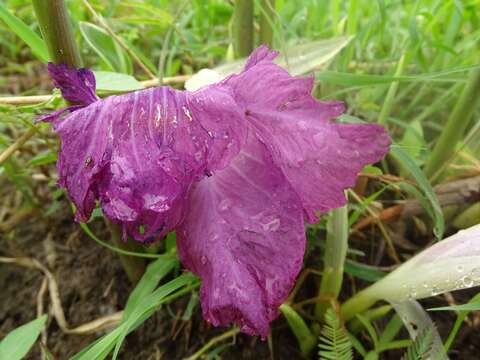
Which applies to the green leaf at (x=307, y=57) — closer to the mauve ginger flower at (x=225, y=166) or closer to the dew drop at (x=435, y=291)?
the mauve ginger flower at (x=225, y=166)

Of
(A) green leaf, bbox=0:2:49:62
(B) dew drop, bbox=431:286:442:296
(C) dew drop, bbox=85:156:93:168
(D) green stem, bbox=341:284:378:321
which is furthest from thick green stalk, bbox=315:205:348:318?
(A) green leaf, bbox=0:2:49:62

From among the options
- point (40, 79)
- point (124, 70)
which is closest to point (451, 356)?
point (124, 70)

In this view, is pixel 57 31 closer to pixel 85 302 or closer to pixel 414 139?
pixel 85 302

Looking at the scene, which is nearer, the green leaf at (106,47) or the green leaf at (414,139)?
the green leaf at (106,47)

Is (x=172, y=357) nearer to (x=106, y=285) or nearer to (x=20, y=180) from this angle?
(x=106, y=285)

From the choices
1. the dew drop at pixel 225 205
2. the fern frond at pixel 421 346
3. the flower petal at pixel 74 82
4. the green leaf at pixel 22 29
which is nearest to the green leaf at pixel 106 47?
the green leaf at pixel 22 29

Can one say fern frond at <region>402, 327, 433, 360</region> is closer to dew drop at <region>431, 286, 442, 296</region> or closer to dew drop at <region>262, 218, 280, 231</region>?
dew drop at <region>431, 286, 442, 296</region>
